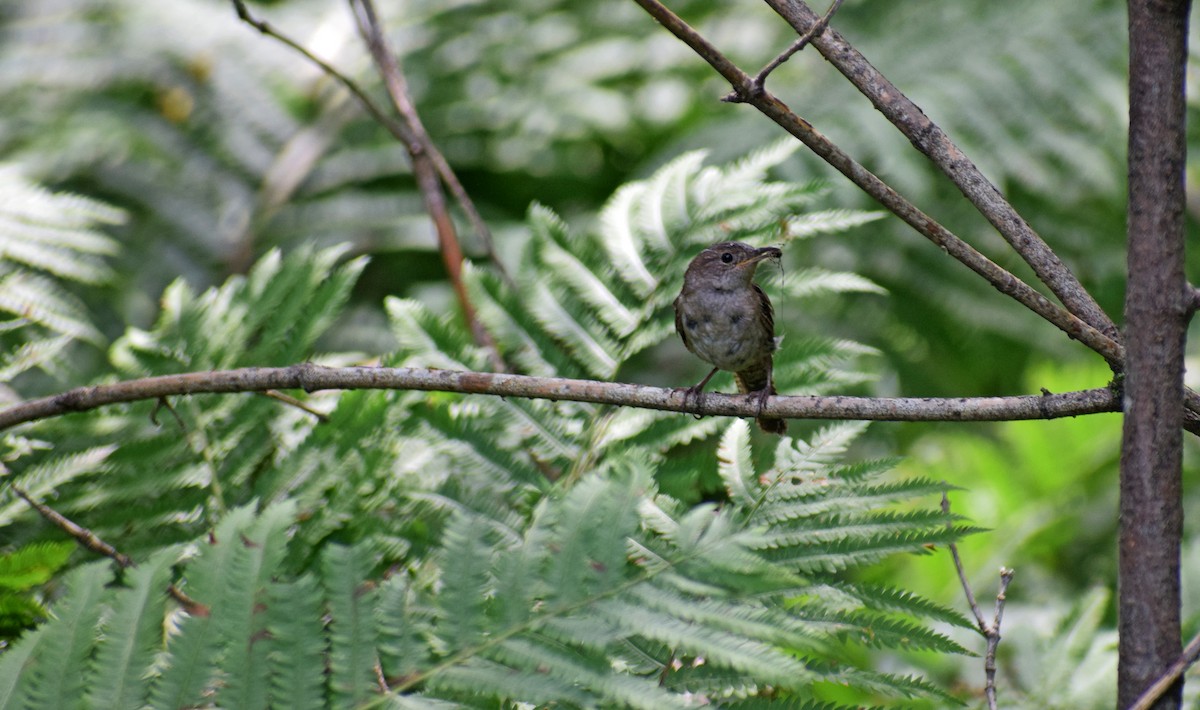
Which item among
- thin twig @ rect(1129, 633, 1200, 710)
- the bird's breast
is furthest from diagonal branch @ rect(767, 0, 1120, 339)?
the bird's breast

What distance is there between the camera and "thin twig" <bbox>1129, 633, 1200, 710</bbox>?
1197 mm

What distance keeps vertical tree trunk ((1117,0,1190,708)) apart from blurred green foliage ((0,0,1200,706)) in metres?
2.68

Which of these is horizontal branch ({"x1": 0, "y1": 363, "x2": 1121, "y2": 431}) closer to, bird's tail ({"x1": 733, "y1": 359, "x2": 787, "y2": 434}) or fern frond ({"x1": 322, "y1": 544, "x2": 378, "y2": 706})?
fern frond ({"x1": 322, "y1": 544, "x2": 378, "y2": 706})

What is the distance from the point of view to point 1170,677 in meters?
1.21

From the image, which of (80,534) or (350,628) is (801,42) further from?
(80,534)

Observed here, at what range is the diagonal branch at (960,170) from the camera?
148cm

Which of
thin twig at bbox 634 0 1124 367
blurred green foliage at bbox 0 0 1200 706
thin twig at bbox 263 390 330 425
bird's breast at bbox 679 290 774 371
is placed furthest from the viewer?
blurred green foliage at bbox 0 0 1200 706

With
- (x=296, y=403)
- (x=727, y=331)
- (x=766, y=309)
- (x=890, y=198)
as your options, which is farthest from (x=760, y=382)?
(x=890, y=198)

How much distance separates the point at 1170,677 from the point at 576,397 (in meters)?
0.94

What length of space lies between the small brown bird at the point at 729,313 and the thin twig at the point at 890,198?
1.22 metres

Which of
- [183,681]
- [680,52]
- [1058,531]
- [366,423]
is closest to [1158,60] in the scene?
[183,681]

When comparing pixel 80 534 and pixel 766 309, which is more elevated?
pixel 766 309

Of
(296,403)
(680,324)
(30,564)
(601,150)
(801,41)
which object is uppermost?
(601,150)

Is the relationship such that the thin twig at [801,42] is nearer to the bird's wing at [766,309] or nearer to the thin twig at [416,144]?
the thin twig at [416,144]
